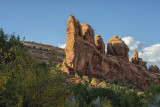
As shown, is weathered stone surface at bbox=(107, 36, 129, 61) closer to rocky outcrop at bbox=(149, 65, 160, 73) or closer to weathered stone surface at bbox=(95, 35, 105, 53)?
weathered stone surface at bbox=(95, 35, 105, 53)

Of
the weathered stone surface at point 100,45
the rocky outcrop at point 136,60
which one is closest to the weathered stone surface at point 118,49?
the weathered stone surface at point 100,45

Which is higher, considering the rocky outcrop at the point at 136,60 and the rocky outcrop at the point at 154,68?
the rocky outcrop at the point at 136,60

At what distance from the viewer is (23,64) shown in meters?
9.55

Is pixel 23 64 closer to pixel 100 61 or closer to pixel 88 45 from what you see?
pixel 88 45

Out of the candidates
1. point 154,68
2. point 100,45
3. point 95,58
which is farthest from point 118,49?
point 154,68

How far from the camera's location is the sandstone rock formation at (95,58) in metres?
37.8

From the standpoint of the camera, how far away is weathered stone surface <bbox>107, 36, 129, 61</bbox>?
57.8 meters

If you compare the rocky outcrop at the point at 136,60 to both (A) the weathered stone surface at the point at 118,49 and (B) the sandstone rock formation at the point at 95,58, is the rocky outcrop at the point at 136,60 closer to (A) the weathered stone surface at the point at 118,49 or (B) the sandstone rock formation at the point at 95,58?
(B) the sandstone rock formation at the point at 95,58

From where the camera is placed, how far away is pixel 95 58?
46.0 m

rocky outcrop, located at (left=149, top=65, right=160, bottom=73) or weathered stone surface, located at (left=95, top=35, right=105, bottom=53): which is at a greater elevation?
weathered stone surface, located at (left=95, top=35, right=105, bottom=53)

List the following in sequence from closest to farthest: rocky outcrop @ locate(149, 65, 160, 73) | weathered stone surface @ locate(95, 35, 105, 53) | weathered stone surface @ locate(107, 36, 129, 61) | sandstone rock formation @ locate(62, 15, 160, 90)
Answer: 1. sandstone rock formation @ locate(62, 15, 160, 90)
2. weathered stone surface @ locate(95, 35, 105, 53)
3. weathered stone surface @ locate(107, 36, 129, 61)
4. rocky outcrop @ locate(149, 65, 160, 73)

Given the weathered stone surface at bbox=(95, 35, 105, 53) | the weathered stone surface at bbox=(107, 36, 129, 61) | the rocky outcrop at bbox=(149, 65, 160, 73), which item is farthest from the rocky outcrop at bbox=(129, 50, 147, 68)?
the weathered stone surface at bbox=(95, 35, 105, 53)

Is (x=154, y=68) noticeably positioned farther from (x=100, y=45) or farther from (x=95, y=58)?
(x=95, y=58)

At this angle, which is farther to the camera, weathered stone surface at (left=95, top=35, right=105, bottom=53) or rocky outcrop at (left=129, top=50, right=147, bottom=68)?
rocky outcrop at (left=129, top=50, right=147, bottom=68)
